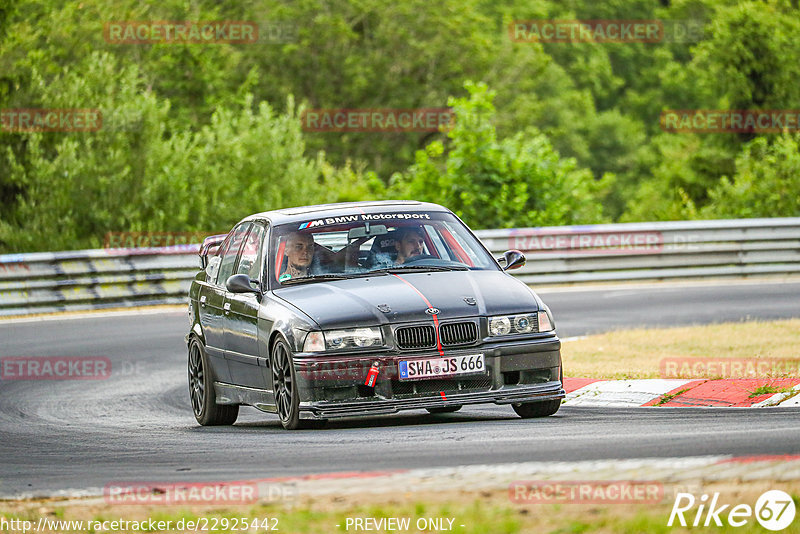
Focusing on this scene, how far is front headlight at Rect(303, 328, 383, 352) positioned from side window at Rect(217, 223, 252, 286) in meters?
2.28

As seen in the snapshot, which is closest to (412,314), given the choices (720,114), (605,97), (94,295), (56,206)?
(94,295)

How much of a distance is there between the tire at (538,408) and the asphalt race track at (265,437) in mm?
80

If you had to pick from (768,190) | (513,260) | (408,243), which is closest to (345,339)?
(408,243)

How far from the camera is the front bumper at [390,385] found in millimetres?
8953

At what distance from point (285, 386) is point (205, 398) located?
70.4 inches

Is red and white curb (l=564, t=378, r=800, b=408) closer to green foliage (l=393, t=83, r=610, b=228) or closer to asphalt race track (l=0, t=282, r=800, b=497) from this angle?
asphalt race track (l=0, t=282, r=800, b=497)

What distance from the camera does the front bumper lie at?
8.95m

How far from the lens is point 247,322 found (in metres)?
10.1

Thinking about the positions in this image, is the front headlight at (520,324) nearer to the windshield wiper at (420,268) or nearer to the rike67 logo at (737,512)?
the windshield wiper at (420,268)

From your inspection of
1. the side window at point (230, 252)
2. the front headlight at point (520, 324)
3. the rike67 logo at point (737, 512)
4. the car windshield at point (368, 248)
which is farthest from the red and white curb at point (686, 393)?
the rike67 logo at point (737, 512)

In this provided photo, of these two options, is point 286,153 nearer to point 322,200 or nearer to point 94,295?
point 322,200

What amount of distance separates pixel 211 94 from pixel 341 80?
370 inches

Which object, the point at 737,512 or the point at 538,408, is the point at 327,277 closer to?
the point at 538,408

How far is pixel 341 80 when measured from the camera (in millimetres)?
59250
